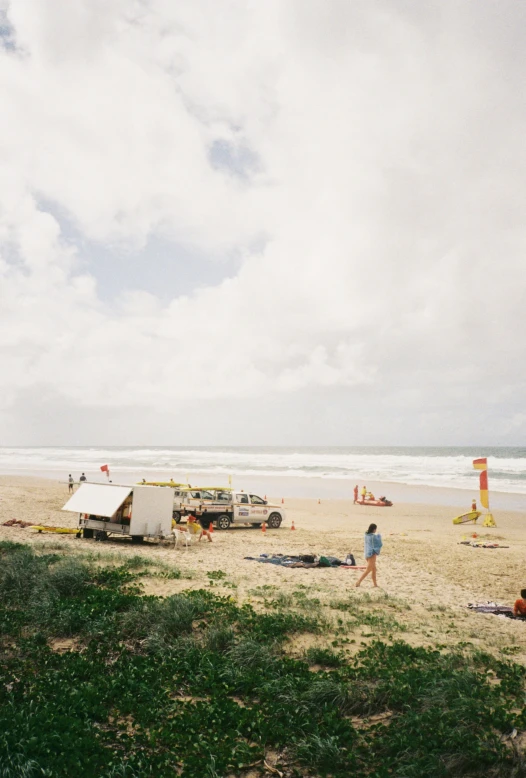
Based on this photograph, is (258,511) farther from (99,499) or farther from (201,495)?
(99,499)

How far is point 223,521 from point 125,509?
20.2ft

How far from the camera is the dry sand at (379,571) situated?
9938 millimetres

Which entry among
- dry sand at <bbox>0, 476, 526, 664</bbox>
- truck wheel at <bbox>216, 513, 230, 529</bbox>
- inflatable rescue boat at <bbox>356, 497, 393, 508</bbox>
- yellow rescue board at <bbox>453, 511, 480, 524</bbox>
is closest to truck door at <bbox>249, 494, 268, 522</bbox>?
dry sand at <bbox>0, 476, 526, 664</bbox>

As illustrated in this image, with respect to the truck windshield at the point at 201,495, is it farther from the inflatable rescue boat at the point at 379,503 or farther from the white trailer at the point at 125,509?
the inflatable rescue boat at the point at 379,503

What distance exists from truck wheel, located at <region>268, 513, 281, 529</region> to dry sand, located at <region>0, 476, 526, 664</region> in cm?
40

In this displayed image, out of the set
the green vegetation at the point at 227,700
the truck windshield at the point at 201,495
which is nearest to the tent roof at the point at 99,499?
the truck windshield at the point at 201,495

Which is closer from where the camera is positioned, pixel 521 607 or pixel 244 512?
pixel 521 607

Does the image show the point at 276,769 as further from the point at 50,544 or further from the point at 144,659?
the point at 50,544

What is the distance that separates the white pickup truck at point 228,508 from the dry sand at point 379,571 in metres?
0.61

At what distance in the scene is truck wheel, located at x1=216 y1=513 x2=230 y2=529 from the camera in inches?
961

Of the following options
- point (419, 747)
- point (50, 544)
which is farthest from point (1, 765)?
point (50, 544)

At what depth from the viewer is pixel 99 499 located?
745 inches

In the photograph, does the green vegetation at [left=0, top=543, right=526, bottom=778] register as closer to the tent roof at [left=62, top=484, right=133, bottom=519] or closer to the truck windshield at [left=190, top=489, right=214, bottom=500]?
the tent roof at [left=62, top=484, right=133, bottom=519]

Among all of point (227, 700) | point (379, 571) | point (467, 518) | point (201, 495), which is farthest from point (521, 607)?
point (467, 518)
